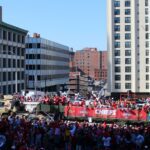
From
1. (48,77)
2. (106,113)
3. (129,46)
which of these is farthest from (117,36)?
(106,113)

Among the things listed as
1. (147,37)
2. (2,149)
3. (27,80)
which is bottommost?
(2,149)

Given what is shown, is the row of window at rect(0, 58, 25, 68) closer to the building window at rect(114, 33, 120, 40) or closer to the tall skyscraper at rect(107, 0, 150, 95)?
the tall skyscraper at rect(107, 0, 150, 95)

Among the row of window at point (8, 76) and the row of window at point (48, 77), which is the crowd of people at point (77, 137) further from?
the row of window at point (48, 77)

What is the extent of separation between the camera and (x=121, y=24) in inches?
3669

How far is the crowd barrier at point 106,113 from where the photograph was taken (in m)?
37.8

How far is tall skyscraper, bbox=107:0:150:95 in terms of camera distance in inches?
3659

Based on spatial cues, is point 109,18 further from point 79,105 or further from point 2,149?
point 2,149

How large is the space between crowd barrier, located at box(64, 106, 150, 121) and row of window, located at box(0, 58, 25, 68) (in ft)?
175

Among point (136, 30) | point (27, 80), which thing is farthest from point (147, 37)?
point (27, 80)

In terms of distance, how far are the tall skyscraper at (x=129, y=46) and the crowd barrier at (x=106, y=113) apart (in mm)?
52147

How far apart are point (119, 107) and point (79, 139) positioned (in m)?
14.5

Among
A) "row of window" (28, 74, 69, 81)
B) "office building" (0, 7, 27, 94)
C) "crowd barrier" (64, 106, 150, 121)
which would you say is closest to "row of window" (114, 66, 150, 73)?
"office building" (0, 7, 27, 94)

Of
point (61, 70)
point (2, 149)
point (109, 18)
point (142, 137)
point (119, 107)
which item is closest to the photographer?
point (2, 149)

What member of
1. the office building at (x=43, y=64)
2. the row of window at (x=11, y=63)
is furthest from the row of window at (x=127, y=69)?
the office building at (x=43, y=64)
